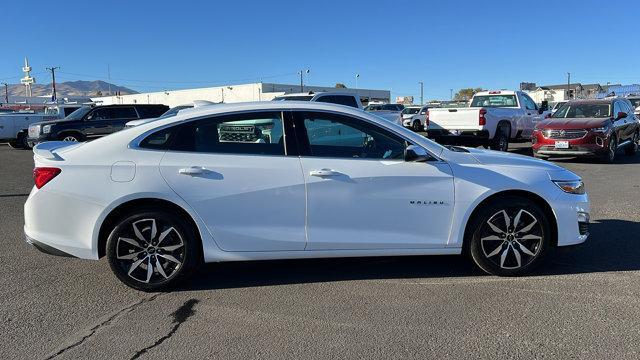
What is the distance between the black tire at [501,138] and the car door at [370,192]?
1091 cm

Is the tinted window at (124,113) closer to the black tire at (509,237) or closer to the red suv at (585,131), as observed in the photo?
the red suv at (585,131)

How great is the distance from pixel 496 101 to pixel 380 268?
1288 cm

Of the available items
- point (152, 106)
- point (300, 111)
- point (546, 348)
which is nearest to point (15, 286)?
point (300, 111)

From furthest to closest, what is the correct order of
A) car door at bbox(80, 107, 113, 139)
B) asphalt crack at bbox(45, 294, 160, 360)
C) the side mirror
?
car door at bbox(80, 107, 113, 139), the side mirror, asphalt crack at bbox(45, 294, 160, 360)

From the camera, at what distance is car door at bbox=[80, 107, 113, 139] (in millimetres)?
18172

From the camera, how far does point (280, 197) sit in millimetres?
4457

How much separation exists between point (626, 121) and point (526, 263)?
12190mm

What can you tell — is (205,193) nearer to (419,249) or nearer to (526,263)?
(419,249)

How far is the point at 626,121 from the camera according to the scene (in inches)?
581

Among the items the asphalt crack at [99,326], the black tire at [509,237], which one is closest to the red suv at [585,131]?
the black tire at [509,237]

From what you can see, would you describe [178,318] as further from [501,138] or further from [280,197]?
[501,138]

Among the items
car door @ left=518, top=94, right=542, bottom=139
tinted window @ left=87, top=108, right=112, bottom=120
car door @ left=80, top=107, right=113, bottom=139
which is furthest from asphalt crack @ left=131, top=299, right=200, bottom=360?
tinted window @ left=87, top=108, right=112, bottom=120

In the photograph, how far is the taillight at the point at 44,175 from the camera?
175 inches

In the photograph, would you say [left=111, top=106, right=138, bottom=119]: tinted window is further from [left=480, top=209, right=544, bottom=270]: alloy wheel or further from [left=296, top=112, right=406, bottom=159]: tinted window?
[left=480, top=209, right=544, bottom=270]: alloy wheel
